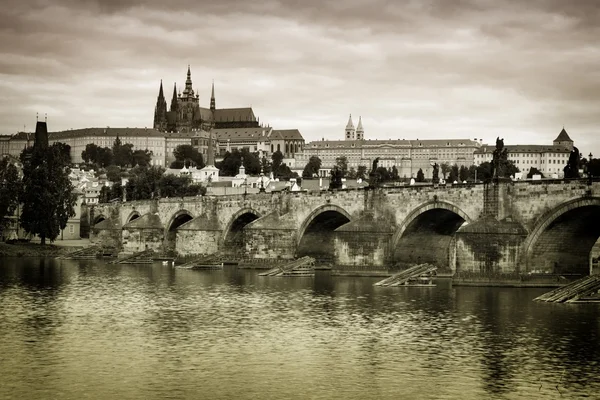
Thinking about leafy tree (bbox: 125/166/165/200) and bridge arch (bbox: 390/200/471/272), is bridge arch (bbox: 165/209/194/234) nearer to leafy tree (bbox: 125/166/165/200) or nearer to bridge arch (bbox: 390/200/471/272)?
bridge arch (bbox: 390/200/471/272)

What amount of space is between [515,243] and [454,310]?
658cm

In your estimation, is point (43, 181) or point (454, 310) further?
point (43, 181)

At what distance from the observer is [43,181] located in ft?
237

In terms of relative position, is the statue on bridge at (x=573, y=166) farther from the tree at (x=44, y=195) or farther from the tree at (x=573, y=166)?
the tree at (x=44, y=195)

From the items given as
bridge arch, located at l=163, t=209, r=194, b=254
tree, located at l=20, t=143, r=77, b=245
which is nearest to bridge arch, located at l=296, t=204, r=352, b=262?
bridge arch, located at l=163, t=209, r=194, b=254

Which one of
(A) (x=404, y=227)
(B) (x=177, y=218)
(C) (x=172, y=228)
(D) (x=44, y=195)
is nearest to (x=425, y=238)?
(A) (x=404, y=227)

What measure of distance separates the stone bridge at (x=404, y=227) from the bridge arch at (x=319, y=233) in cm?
6

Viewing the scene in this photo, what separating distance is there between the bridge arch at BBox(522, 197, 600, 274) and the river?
1876 millimetres

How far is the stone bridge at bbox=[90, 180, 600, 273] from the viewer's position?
41156mm

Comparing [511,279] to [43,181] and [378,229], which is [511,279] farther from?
[43,181]

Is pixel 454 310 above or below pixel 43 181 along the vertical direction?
below

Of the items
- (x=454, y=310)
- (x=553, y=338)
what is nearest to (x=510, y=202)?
(x=454, y=310)

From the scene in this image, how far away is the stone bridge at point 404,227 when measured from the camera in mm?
41156

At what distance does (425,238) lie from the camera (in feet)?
166
